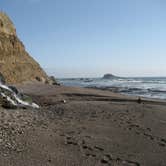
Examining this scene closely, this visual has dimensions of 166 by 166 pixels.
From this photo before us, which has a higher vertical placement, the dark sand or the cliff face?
the cliff face

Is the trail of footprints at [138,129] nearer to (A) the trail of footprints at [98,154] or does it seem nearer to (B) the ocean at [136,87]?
(A) the trail of footprints at [98,154]

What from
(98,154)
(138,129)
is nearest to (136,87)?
(138,129)

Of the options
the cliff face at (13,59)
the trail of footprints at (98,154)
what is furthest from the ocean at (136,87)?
the trail of footprints at (98,154)

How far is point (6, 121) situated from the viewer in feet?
26.8

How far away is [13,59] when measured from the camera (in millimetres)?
29703

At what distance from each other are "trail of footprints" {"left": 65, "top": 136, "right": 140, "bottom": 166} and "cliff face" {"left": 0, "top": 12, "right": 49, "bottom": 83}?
20.0m

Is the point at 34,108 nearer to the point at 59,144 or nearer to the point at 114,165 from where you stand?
the point at 59,144

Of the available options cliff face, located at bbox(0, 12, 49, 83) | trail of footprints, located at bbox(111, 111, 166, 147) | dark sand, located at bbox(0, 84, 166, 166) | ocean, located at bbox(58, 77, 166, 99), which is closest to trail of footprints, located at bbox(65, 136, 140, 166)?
dark sand, located at bbox(0, 84, 166, 166)

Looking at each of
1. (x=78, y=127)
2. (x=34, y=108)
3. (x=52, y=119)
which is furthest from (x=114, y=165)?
(x=34, y=108)

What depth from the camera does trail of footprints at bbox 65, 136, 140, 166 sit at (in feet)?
19.7

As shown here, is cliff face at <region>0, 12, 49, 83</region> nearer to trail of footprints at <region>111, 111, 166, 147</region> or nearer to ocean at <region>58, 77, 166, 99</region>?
ocean at <region>58, 77, 166, 99</region>

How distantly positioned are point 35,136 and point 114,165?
7.22ft

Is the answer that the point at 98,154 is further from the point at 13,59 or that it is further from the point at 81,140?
the point at 13,59

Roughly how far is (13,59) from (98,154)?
80.8 ft
